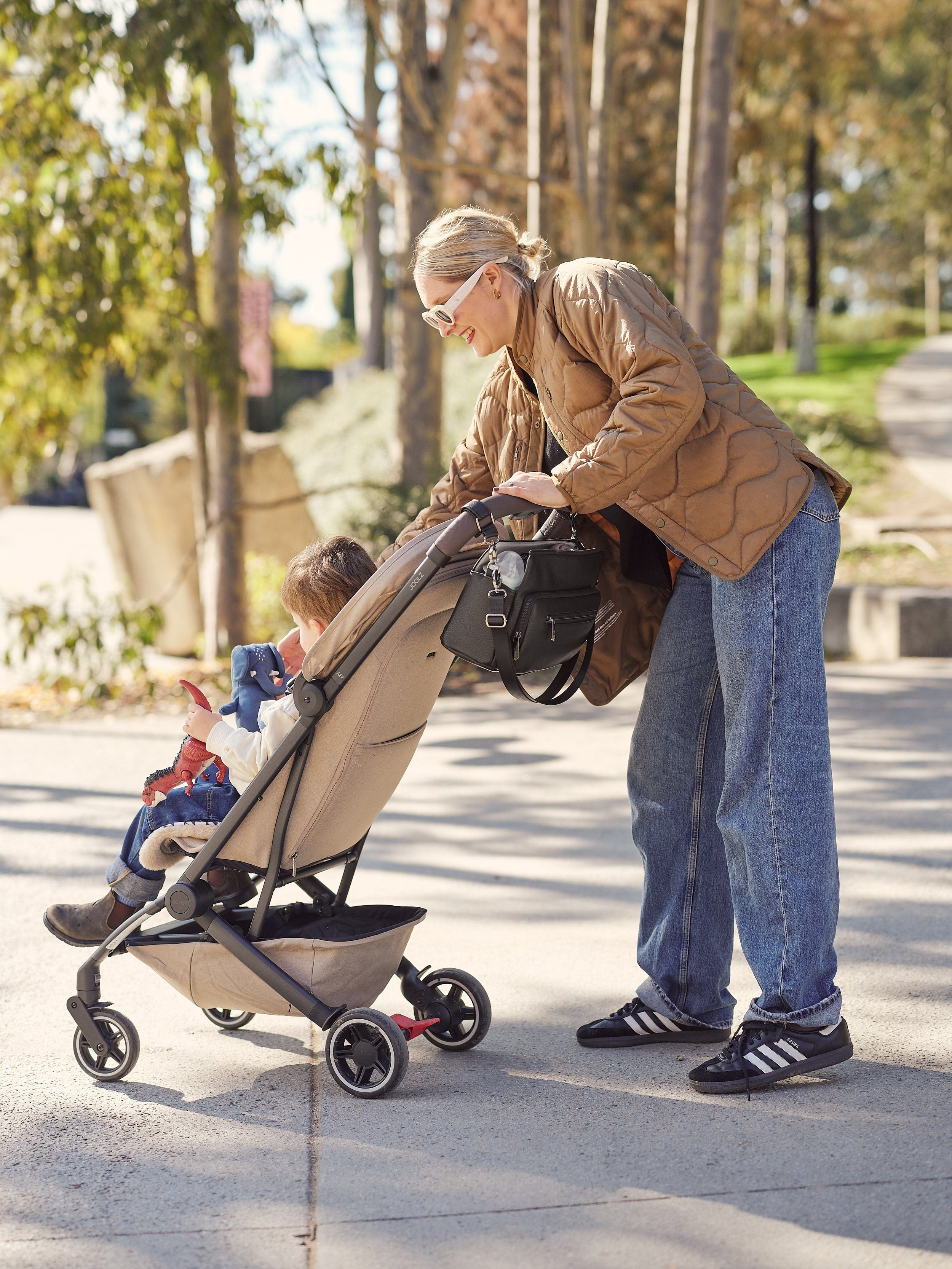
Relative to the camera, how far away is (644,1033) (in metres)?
3.02

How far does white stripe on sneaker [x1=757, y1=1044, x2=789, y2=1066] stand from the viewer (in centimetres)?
269

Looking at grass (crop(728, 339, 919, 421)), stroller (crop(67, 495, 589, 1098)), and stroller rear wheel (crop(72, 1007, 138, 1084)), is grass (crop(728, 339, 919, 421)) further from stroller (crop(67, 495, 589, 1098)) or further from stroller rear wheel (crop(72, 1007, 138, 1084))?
stroller rear wheel (crop(72, 1007, 138, 1084))

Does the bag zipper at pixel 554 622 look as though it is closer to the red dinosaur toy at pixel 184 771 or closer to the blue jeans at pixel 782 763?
the blue jeans at pixel 782 763

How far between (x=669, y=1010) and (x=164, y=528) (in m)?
9.35

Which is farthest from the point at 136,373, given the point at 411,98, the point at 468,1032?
the point at 468,1032

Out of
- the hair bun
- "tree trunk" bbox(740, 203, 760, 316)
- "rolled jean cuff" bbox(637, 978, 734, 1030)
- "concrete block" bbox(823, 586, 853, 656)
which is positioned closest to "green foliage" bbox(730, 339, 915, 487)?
"concrete block" bbox(823, 586, 853, 656)

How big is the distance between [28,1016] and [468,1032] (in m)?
1.10

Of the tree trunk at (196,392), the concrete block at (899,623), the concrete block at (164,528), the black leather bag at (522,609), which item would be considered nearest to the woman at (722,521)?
the black leather bag at (522,609)

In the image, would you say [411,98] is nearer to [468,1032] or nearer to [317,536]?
[317,536]

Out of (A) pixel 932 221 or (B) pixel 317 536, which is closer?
(B) pixel 317 536

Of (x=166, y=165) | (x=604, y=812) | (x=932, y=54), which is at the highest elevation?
(x=932, y=54)

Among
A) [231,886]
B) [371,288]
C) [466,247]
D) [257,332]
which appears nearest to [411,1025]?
[231,886]

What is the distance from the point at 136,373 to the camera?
10383mm

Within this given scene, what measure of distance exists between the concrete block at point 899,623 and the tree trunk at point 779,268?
21.9 meters
